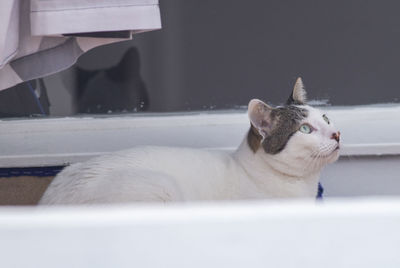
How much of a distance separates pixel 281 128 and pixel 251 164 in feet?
0.54

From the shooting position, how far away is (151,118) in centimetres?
241

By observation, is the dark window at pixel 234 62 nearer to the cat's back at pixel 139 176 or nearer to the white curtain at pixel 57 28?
the cat's back at pixel 139 176

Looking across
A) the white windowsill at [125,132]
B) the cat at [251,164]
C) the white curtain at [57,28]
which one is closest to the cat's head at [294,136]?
the cat at [251,164]

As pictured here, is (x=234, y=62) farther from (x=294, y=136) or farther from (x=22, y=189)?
(x=22, y=189)

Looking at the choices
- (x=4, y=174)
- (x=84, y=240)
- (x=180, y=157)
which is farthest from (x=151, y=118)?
(x=84, y=240)

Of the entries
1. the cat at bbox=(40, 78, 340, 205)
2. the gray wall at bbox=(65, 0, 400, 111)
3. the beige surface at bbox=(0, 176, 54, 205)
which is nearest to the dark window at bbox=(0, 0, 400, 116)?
the gray wall at bbox=(65, 0, 400, 111)

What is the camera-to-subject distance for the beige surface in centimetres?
226

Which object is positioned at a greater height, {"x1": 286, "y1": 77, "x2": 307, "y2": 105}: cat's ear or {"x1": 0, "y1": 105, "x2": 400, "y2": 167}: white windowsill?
{"x1": 286, "y1": 77, "x2": 307, "y2": 105}: cat's ear

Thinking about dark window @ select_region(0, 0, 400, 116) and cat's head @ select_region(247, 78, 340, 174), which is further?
dark window @ select_region(0, 0, 400, 116)

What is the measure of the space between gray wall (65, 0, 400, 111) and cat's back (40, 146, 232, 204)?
0.48m

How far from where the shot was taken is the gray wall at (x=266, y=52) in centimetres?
243

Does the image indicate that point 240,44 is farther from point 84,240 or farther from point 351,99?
point 84,240

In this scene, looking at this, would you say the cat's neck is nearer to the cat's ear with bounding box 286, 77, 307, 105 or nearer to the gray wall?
the cat's ear with bounding box 286, 77, 307, 105

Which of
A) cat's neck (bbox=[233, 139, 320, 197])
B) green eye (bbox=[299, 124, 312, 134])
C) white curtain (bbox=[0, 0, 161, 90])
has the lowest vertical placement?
cat's neck (bbox=[233, 139, 320, 197])
